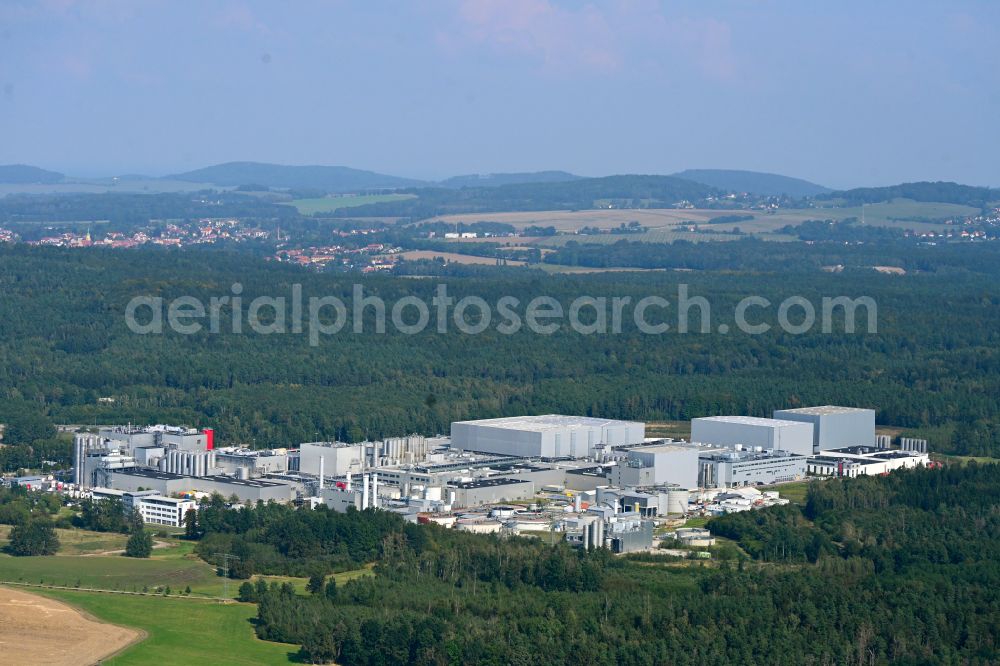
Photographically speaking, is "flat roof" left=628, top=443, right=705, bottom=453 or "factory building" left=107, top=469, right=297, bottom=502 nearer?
"factory building" left=107, top=469, right=297, bottom=502

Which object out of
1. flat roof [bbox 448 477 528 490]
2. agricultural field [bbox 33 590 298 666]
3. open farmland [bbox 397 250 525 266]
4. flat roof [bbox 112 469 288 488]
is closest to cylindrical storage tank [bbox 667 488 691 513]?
flat roof [bbox 448 477 528 490]

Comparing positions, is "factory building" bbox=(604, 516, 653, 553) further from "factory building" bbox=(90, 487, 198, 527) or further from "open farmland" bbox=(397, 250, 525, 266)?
"open farmland" bbox=(397, 250, 525, 266)

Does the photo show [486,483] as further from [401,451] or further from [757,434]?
[757,434]

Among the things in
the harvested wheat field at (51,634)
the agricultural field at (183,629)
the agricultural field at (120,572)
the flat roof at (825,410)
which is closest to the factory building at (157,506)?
the agricultural field at (120,572)

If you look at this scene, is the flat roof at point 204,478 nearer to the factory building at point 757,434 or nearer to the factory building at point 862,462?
the factory building at point 757,434

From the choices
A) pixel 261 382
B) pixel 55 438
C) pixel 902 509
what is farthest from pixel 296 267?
pixel 902 509
